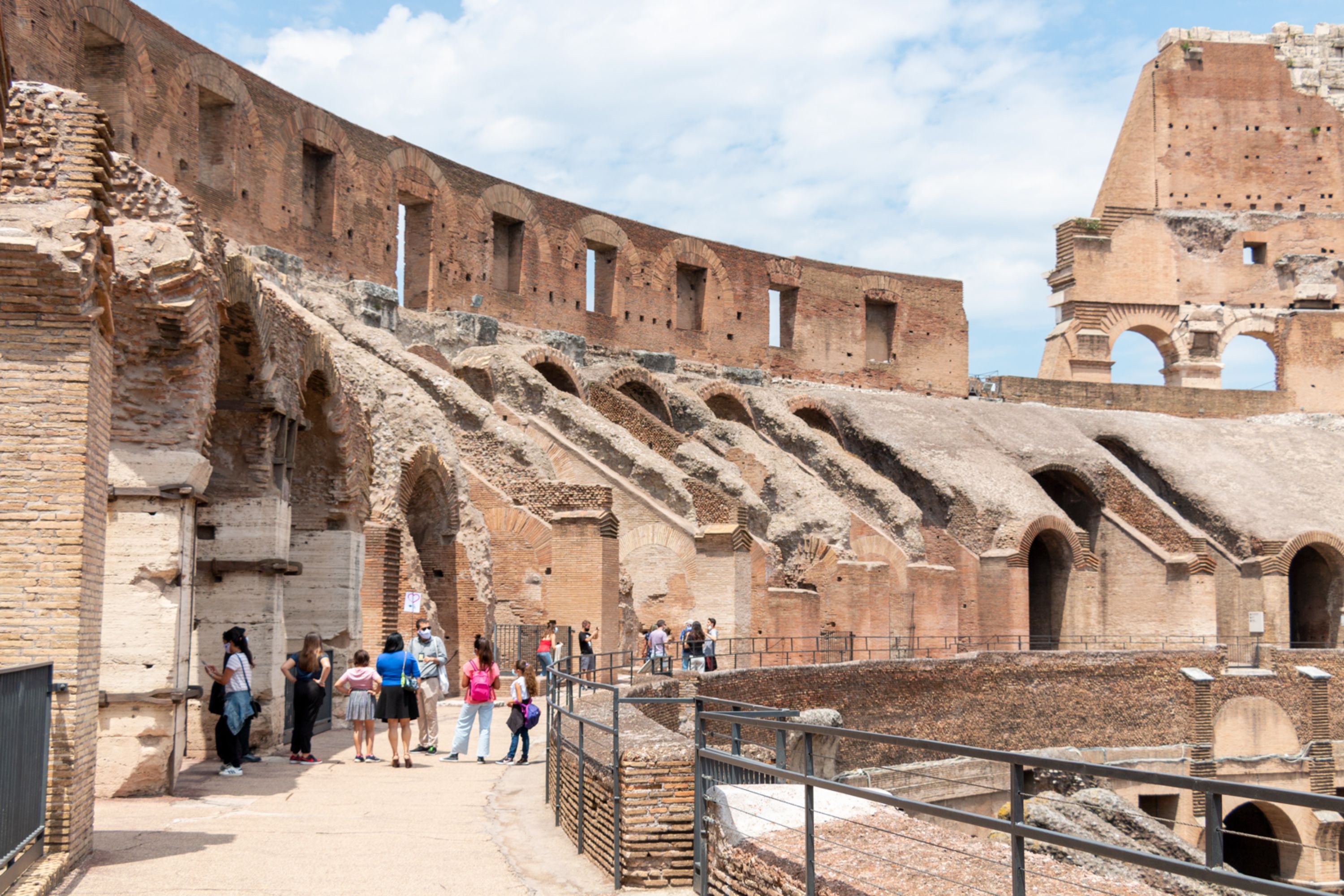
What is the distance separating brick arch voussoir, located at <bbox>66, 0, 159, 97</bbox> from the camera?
18609 mm

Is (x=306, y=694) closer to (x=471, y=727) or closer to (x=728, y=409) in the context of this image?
(x=471, y=727)

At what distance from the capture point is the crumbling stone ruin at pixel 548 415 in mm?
6961

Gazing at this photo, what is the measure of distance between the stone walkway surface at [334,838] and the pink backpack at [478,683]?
2.87 ft

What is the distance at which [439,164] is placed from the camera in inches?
1075

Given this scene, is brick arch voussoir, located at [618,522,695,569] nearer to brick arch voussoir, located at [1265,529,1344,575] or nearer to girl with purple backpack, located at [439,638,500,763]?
girl with purple backpack, located at [439,638,500,763]

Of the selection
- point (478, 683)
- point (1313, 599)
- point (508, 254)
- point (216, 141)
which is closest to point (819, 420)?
point (508, 254)

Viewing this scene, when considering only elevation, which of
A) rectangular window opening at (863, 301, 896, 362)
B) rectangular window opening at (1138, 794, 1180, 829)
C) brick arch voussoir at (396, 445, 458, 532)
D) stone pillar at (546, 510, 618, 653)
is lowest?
rectangular window opening at (1138, 794, 1180, 829)

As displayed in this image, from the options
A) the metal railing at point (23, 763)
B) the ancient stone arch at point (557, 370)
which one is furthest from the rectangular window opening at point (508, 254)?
the metal railing at point (23, 763)

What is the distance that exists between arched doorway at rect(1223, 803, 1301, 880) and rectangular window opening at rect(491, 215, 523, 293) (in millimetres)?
17854

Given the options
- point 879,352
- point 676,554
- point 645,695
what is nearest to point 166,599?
point 645,695

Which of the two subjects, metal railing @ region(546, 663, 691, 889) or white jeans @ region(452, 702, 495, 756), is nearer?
metal railing @ region(546, 663, 691, 889)

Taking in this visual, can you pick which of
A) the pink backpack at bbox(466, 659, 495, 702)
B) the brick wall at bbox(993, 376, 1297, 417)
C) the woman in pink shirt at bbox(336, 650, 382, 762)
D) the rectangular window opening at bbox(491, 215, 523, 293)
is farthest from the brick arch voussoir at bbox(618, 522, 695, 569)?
the brick wall at bbox(993, 376, 1297, 417)

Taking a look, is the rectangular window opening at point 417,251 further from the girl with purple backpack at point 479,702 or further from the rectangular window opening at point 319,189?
the girl with purple backpack at point 479,702

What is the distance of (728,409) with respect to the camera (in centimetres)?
2992
